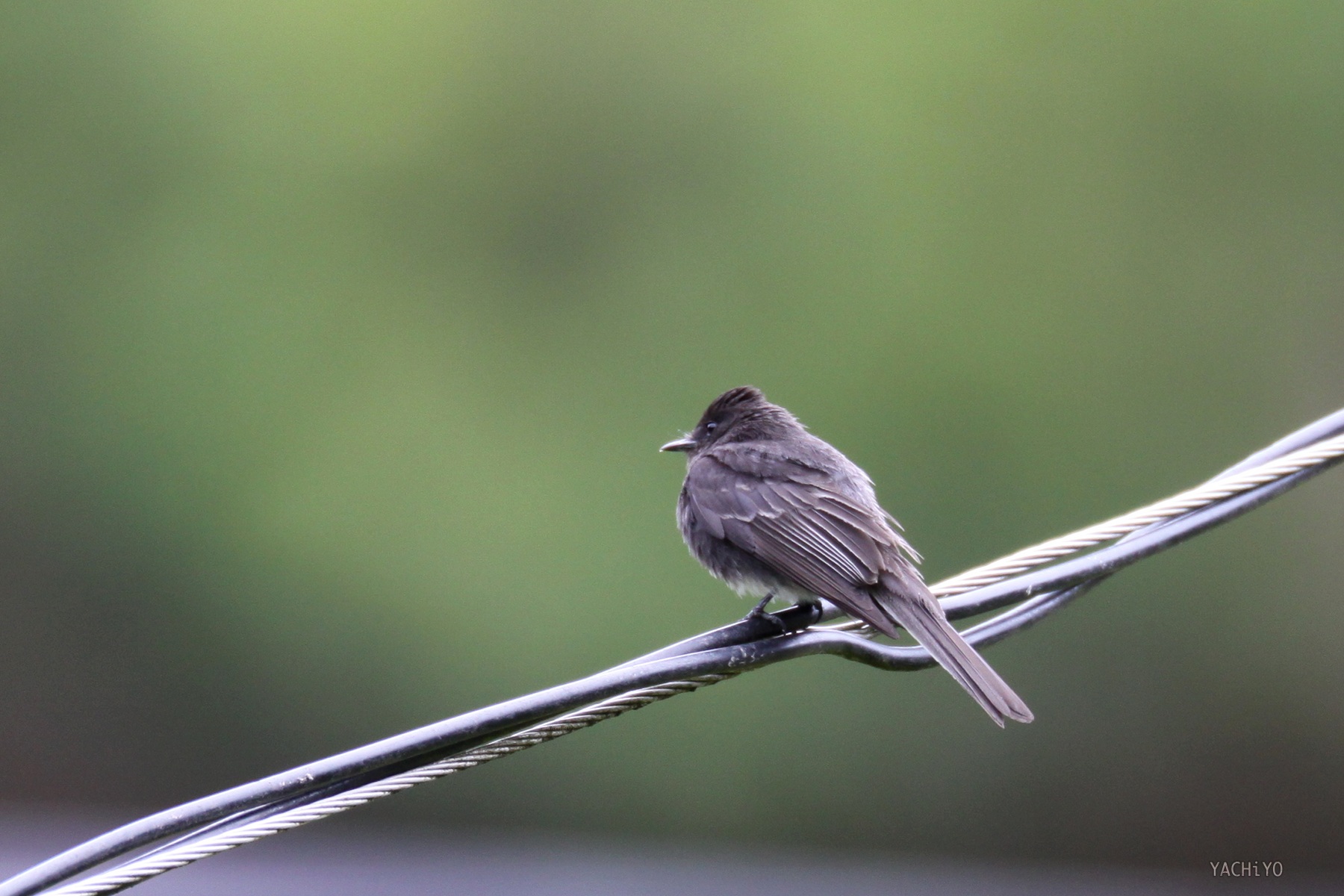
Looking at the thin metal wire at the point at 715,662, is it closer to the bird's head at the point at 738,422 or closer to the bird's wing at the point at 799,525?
the bird's wing at the point at 799,525

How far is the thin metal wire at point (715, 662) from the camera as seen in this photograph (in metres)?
2.32

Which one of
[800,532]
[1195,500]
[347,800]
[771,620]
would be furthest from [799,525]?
[347,800]

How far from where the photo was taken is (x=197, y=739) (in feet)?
44.8

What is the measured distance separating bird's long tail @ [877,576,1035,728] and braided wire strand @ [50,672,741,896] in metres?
1.00

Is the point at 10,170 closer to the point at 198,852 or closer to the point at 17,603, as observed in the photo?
the point at 17,603

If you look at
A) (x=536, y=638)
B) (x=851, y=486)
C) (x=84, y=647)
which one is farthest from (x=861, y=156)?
(x=84, y=647)

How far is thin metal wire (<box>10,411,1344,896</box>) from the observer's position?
2.32 m

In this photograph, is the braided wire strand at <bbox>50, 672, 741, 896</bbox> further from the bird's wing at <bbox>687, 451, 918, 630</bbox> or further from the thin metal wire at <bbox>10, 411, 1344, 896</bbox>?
the bird's wing at <bbox>687, 451, 918, 630</bbox>

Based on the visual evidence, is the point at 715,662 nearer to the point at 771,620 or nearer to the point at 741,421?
the point at 771,620

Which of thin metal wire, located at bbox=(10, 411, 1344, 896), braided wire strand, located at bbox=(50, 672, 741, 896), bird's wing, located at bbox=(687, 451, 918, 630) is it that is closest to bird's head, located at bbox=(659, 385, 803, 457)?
bird's wing, located at bbox=(687, 451, 918, 630)

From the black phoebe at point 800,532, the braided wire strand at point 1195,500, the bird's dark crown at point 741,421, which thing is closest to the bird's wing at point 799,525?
the black phoebe at point 800,532

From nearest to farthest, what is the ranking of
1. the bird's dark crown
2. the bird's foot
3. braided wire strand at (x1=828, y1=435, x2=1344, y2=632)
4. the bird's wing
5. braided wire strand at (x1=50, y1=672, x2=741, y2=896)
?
braided wire strand at (x1=50, y1=672, x2=741, y2=896) → braided wire strand at (x1=828, y1=435, x2=1344, y2=632) → the bird's foot → the bird's wing → the bird's dark crown

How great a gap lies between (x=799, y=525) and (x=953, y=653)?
3.50 ft

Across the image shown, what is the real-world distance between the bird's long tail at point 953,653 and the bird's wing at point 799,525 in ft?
0.31
